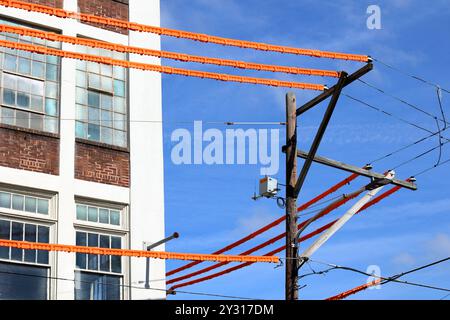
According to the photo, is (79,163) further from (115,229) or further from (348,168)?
(348,168)

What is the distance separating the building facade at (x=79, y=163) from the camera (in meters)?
21.2

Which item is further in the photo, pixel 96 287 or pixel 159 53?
pixel 96 287

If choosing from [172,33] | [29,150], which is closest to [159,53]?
[172,33]

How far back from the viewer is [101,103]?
76.7ft

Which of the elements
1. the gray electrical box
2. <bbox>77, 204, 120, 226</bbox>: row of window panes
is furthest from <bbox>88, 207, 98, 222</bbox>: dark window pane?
the gray electrical box

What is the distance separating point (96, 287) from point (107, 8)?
23.6ft

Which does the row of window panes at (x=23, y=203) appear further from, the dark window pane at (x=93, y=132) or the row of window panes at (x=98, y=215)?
the dark window pane at (x=93, y=132)

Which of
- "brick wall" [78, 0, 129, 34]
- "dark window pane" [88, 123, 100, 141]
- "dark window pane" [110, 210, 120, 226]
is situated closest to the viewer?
"dark window pane" [110, 210, 120, 226]

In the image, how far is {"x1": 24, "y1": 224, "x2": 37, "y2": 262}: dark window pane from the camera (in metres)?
21.1

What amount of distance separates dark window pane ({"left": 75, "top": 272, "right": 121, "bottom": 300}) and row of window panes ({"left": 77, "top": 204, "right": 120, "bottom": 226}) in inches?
52.8

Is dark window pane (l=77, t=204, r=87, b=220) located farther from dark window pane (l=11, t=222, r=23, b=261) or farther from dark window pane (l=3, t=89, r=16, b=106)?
dark window pane (l=3, t=89, r=16, b=106)
